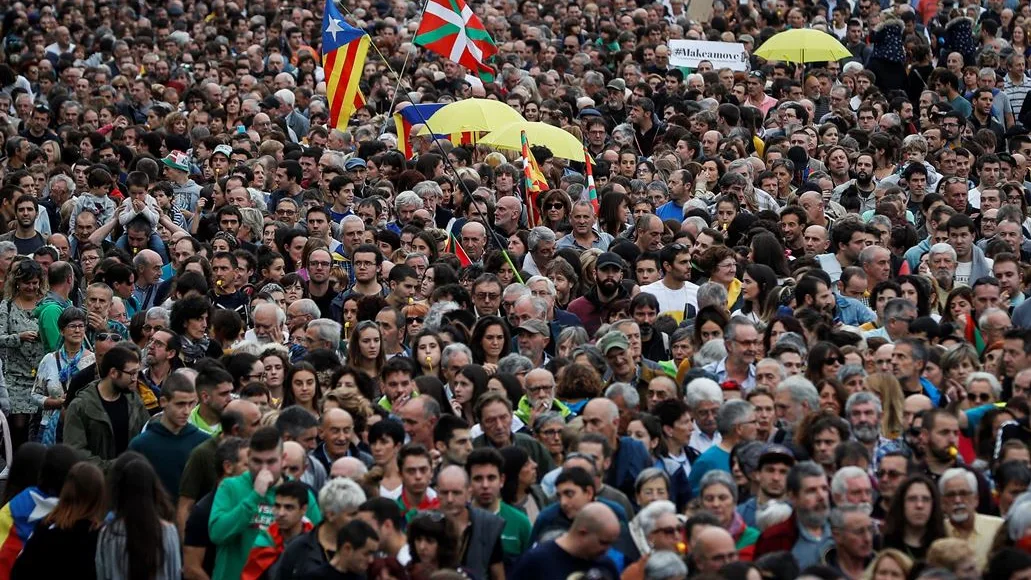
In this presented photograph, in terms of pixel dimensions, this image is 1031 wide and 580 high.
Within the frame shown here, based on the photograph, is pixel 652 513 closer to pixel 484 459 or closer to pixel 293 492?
pixel 484 459

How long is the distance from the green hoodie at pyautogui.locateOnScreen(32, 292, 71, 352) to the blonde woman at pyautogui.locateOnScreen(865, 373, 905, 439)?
5683 mm

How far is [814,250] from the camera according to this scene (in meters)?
15.7

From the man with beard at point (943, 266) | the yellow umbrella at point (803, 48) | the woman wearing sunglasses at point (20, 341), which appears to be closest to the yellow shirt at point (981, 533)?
the man with beard at point (943, 266)

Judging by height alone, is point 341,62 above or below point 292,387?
below

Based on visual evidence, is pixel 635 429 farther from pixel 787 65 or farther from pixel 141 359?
pixel 787 65

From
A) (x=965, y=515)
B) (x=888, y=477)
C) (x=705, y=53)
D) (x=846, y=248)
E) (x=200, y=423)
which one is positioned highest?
(x=965, y=515)

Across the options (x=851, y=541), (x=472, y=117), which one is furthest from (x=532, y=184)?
(x=851, y=541)

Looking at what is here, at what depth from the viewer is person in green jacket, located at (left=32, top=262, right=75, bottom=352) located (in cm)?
1452

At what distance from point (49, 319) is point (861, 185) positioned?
7154 mm

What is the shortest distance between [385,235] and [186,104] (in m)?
7.39

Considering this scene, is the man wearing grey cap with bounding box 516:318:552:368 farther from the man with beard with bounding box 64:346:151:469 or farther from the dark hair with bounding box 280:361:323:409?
the man with beard with bounding box 64:346:151:469

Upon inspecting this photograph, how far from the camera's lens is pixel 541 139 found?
1831 centimetres

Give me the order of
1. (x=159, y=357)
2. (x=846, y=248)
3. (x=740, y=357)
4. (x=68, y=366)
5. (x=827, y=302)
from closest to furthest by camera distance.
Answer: (x=740, y=357) → (x=159, y=357) → (x=827, y=302) → (x=68, y=366) → (x=846, y=248)

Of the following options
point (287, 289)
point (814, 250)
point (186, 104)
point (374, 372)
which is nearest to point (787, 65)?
point (186, 104)
